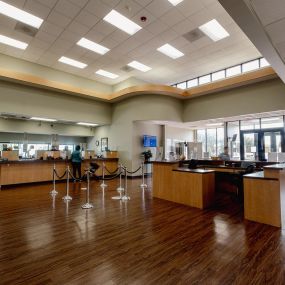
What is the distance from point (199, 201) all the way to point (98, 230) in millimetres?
2434

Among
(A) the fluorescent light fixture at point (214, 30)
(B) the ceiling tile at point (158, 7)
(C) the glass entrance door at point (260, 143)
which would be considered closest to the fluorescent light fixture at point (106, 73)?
(B) the ceiling tile at point (158, 7)

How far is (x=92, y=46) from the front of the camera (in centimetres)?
715

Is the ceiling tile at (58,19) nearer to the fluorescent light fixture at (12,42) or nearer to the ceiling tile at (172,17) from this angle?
the fluorescent light fixture at (12,42)

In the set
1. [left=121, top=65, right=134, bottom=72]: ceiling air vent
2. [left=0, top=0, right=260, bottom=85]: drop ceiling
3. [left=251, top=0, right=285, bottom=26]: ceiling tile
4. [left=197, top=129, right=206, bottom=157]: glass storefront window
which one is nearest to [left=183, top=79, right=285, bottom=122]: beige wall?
[left=0, top=0, right=260, bottom=85]: drop ceiling

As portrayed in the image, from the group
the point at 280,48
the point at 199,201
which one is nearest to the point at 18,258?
the point at 199,201

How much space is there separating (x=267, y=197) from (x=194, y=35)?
17.7 ft

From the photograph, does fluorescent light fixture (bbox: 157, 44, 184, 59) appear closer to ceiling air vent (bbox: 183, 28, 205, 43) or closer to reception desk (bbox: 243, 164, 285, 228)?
ceiling air vent (bbox: 183, 28, 205, 43)

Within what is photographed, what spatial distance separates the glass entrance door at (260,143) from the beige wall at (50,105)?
7320 mm

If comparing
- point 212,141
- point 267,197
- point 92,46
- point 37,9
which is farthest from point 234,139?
point 37,9

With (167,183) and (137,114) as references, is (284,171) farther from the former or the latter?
(137,114)

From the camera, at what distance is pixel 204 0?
16.4 ft

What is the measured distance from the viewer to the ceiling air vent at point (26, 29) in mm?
5988

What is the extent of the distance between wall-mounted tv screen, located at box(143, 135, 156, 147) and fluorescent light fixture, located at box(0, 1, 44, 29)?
613 centimetres

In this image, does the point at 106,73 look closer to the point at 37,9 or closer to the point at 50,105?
the point at 50,105
